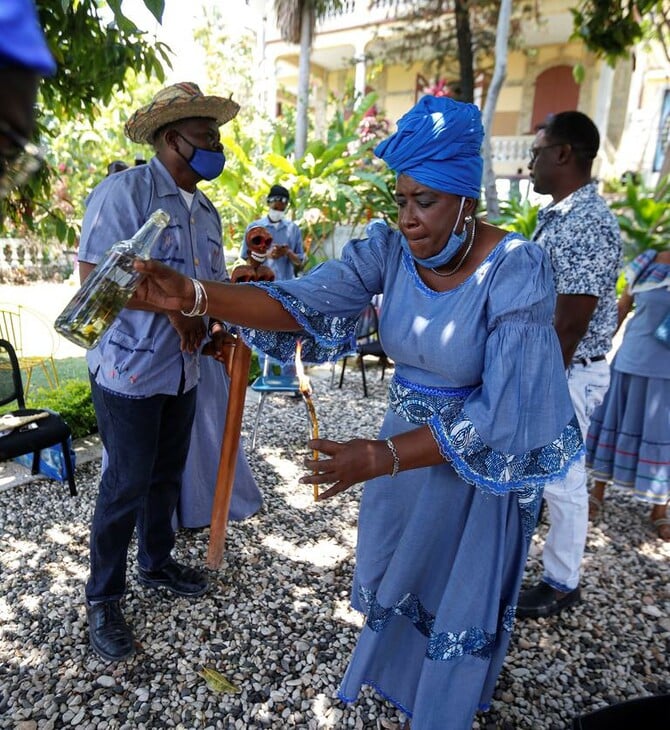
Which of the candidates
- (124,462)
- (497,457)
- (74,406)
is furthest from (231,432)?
(74,406)

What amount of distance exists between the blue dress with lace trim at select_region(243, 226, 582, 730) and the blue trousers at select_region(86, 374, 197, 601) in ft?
2.31

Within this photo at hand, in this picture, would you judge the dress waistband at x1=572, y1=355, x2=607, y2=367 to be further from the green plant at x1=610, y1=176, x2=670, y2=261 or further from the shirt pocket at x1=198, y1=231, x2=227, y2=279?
the green plant at x1=610, y1=176, x2=670, y2=261

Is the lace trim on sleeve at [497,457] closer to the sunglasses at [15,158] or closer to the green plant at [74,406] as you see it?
the sunglasses at [15,158]

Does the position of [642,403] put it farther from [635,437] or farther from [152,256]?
[152,256]

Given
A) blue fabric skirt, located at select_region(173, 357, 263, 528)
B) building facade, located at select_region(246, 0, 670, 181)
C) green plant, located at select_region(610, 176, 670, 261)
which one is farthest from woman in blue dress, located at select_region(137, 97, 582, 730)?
building facade, located at select_region(246, 0, 670, 181)

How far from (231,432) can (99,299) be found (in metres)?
0.85

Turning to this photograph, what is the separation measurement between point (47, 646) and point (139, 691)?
0.51m

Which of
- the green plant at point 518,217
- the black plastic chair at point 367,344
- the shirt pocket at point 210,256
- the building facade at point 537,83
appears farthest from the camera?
the building facade at point 537,83

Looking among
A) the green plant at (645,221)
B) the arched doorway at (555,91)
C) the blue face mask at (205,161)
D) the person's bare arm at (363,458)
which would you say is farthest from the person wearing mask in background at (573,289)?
the arched doorway at (555,91)

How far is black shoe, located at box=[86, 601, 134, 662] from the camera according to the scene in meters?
2.32

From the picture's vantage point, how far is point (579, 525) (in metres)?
2.60

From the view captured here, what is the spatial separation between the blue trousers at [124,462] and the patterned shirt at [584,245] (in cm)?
170

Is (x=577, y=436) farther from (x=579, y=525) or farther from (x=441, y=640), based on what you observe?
(x=579, y=525)

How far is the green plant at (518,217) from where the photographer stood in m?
8.15
